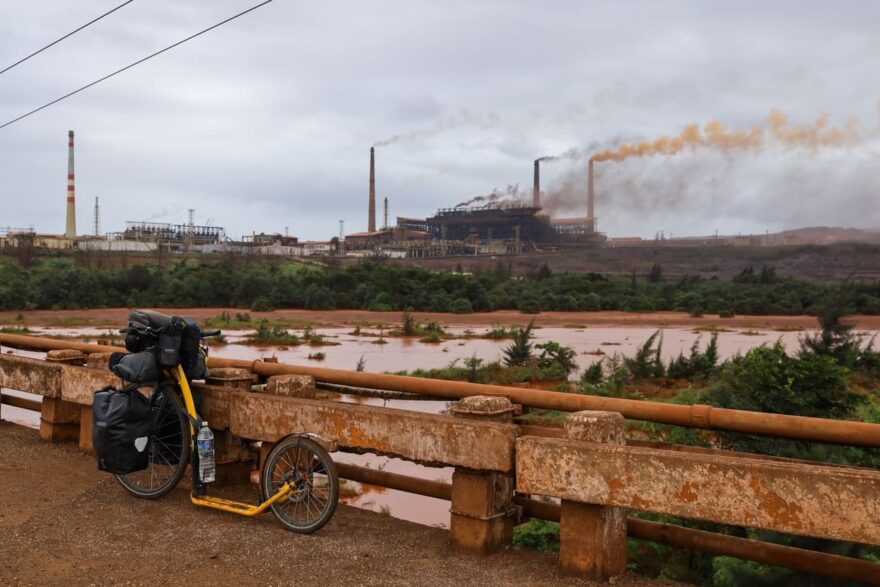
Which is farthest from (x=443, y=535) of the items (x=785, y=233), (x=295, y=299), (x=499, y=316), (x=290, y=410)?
(x=785, y=233)

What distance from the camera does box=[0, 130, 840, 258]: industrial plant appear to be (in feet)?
324

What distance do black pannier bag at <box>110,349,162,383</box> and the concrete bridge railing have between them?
1.66 feet

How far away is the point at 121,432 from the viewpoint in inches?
241

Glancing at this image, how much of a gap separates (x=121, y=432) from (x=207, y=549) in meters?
1.30

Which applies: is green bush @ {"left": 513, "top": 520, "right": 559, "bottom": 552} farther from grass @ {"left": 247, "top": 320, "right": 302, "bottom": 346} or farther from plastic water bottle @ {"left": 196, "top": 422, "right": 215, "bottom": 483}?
grass @ {"left": 247, "top": 320, "right": 302, "bottom": 346}

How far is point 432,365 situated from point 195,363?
18.5 metres

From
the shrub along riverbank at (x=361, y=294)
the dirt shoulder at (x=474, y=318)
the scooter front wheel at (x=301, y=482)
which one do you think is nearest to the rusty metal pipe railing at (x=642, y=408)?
the scooter front wheel at (x=301, y=482)

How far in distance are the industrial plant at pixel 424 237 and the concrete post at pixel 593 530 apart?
91.1m

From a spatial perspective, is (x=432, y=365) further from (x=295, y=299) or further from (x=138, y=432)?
(x=295, y=299)

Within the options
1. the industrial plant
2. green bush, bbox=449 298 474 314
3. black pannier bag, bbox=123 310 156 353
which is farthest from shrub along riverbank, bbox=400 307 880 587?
the industrial plant

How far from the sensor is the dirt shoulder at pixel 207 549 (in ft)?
15.8

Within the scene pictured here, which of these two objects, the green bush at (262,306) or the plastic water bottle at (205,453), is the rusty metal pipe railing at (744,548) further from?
the green bush at (262,306)

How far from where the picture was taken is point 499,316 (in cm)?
4878

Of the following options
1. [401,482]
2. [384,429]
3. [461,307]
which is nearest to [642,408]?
[384,429]
